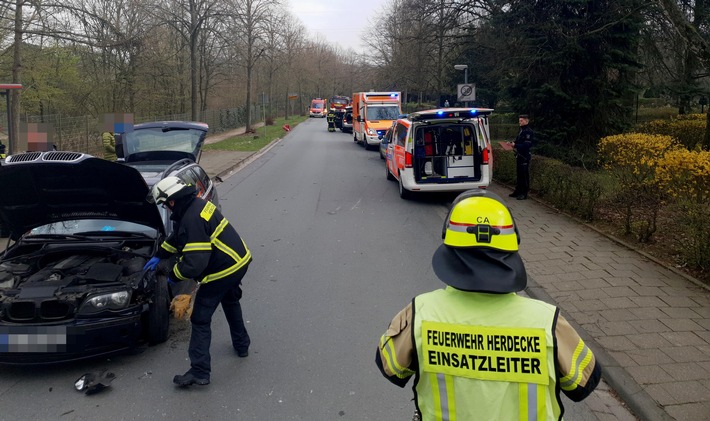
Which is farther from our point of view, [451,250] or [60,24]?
[60,24]

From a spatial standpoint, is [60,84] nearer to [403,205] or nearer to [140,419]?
[403,205]

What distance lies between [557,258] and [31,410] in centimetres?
640

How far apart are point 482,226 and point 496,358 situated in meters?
0.44

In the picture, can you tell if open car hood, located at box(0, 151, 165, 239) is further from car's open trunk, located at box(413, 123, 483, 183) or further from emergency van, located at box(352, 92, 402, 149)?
emergency van, located at box(352, 92, 402, 149)

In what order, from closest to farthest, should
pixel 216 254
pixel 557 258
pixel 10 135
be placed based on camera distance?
pixel 216 254 < pixel 557 258 < pixel 10 135

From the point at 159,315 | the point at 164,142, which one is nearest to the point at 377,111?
the point at 164,142

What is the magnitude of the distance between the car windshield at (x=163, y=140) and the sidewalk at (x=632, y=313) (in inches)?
231

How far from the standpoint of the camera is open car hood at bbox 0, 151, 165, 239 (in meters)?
4.82

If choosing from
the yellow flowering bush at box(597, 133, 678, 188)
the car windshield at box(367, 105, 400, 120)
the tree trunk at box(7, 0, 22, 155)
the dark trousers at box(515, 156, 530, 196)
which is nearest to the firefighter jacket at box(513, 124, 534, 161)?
the dark trousers at box(515, 156, 530, 196)

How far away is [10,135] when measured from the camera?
1222cm

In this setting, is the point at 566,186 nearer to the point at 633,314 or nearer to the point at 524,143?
the point at 524,143

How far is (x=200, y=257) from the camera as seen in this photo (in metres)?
4.21

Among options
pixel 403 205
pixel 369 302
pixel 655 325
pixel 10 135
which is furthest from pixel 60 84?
pixel 655 325

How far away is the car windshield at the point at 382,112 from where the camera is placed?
26688mm
